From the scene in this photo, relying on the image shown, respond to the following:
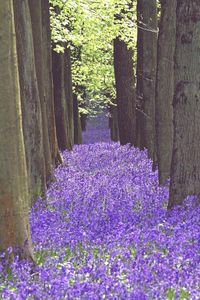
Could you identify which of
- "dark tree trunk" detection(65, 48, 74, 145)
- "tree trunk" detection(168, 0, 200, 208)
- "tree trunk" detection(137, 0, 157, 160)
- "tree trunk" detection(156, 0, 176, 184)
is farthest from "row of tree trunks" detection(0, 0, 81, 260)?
"dark tree trunk" detection(65, 48, 74, 145)

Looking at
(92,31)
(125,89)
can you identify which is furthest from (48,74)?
(125,89)

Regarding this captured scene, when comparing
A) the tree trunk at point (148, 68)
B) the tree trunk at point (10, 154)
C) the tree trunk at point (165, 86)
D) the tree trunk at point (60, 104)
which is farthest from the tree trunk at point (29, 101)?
the tree trunk at point (60, 104)

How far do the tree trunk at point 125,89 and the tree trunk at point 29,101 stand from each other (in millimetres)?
13955

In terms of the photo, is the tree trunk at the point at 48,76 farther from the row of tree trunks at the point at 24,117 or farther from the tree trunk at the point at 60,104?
the tree trunk at the point at 60,104

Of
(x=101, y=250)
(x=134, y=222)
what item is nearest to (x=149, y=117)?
(x=134, y=222)

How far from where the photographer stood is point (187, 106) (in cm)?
934

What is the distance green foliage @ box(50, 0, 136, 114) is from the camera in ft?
67.7

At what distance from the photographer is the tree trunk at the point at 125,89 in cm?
2528

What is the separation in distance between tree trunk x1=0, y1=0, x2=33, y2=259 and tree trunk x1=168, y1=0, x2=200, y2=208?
3.69m

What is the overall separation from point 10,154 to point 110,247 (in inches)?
62.1

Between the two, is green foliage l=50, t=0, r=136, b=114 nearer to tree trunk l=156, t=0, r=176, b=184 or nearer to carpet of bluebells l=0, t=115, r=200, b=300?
tree trunk l=156, t=0, r=176, b=184

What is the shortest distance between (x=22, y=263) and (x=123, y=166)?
1061 cm

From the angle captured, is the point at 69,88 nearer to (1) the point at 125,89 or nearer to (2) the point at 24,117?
(1) the point at 125,89

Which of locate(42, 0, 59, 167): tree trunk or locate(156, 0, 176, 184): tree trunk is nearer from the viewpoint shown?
locate(156, 0, 176, 184): tree trunk
